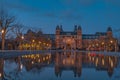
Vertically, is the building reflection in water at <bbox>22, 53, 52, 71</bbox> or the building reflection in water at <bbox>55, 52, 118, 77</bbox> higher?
the building reflection in water at <bbox>22, 53, 52, 71</bbox>

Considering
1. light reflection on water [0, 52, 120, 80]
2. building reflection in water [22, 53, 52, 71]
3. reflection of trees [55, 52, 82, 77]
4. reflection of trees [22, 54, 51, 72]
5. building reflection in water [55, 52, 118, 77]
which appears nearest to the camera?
light reflection on water [0, 52, 120, 80]

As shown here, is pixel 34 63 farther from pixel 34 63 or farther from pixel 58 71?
pixel 58 71

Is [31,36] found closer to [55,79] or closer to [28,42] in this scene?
[28,42]

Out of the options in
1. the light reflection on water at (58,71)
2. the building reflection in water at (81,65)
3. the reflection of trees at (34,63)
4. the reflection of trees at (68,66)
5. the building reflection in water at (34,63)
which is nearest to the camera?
the light reflection on water at (58,71)

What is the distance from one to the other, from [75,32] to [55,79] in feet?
547

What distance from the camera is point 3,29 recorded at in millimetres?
49625

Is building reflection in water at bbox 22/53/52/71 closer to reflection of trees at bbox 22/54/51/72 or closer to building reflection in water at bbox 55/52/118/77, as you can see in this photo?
reflection of trees at bbox 22/54/51/72

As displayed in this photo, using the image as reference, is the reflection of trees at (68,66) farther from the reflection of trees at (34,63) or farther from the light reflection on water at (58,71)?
the reflection of trees at (34,63)

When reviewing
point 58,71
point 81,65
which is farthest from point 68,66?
point 58,71

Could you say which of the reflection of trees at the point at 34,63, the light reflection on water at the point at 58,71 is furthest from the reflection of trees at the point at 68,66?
the reflection of trees at the point at 34,63

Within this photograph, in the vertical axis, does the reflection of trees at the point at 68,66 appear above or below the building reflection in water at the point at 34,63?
below

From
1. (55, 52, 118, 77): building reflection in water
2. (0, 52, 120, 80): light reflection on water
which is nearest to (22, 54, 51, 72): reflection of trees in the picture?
(0, 52, 120, 80): light reflection on water

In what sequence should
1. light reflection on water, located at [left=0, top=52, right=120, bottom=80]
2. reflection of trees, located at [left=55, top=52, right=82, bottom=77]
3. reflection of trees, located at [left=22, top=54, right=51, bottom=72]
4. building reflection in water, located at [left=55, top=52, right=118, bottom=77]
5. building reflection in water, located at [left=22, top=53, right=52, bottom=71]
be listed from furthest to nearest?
building reflection in water, located at [left=22, top=53, right=52, bottom=71]
reflection of trees, located at [left=22, top=54, right=51, bottom=72]
building reflection in water, located at [left=55, top=52, right=118, bottom=77]
reflection of trees, located at [left=55, top=52, right=82, bottom=77]
light reflection on water, located at [left=0, top=52, right=120, bottom=80]

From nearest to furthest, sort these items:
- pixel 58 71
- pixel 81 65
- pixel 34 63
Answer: pixel 58 71
pixel 81 65
pixel 34 63
